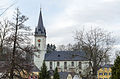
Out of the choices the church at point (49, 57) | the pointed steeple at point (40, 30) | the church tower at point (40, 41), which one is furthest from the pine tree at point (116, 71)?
the pointed steeple at point (40, 30)

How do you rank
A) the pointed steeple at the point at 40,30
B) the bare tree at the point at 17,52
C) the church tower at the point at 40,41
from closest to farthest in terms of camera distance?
the bare tree at the point at 17,52, the church tower at the point at 40,41, the pointed steeple at the point at 40,30

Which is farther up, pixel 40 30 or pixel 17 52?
pixel 40 30

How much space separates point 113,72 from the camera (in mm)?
19984

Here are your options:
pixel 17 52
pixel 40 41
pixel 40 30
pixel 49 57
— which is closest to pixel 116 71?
pixel 17 52

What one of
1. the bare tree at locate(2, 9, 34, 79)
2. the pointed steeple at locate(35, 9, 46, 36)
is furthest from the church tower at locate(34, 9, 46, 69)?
the bare tree at locate(2, 9, 34, 79)

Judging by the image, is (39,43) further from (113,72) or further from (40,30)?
(113,72)

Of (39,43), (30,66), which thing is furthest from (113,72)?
(39,43)

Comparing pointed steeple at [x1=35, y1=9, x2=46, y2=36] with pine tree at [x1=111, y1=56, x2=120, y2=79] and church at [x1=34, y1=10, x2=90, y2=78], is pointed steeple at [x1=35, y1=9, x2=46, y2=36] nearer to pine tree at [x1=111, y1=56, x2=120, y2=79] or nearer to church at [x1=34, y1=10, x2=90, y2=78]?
church at [x1=34, y1=10, x2=90, y2=78]

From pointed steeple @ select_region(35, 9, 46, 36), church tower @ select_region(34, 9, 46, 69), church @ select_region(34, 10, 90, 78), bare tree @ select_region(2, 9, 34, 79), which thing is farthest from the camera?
pointed steeple @ select_region(35, 9, 46, 36)

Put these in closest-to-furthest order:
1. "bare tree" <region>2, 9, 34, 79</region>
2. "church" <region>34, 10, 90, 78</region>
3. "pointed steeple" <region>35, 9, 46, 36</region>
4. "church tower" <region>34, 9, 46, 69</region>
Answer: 1. "bare tree" <region>2, 9, 34, 79</region>
2. "church tower" <region>34, 9, 46, 69</region>
3. "church" <region>34, 10, 90, 78</region>
4. "pointed steeple" <region>35, 9, 46, 36</region>

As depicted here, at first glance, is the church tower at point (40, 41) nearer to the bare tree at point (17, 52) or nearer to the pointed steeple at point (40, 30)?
the pointed steeple at point (40, 30)

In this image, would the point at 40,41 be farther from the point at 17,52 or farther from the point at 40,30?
the point at 17,52

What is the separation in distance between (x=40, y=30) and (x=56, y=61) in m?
13.1

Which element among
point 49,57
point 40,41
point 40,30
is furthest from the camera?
point 49,57
